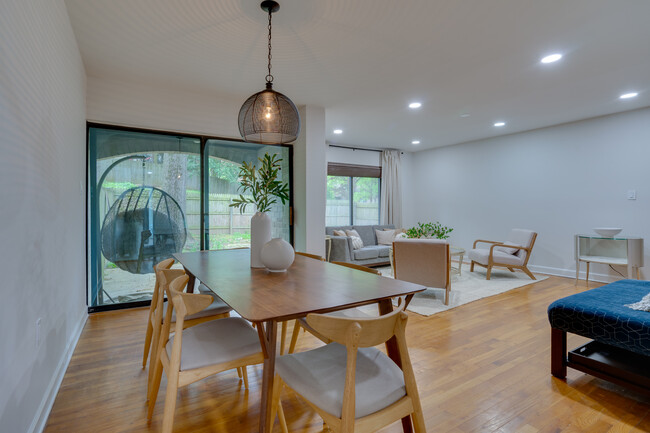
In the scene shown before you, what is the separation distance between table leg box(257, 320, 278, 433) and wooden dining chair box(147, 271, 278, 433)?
202 millimetres

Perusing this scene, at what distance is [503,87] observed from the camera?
3.67 metres

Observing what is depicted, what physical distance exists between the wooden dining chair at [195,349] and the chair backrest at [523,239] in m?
4.82

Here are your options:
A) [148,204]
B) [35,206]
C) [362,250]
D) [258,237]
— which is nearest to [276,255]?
[258,237]

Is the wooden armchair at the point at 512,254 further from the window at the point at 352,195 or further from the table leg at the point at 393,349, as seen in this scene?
the table leg at the point at 393,349

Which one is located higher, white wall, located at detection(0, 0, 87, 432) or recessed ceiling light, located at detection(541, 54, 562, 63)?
recessed ceiling light, located at detection(541, 54, 562, 63)

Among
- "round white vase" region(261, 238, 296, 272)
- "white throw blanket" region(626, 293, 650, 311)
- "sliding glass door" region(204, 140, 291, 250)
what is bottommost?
"white throw blanket" region(626, 293, 650, 311)

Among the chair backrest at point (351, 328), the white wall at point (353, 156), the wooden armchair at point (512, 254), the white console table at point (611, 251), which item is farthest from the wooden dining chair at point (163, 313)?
the white wall at point (353, 156)

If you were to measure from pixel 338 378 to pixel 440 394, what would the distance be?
1.08 metres

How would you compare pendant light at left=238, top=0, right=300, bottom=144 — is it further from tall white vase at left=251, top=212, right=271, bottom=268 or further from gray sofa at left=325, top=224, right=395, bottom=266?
gray sofa at left=325, top=224, right=395, bottom=266

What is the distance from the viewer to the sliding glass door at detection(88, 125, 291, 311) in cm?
354

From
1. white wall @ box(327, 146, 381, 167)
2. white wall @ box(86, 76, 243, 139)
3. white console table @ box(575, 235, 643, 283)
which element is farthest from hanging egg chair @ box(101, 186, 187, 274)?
white console table @ box(575, 235, 643, 283)

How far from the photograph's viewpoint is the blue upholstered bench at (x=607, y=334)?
5.95 ft

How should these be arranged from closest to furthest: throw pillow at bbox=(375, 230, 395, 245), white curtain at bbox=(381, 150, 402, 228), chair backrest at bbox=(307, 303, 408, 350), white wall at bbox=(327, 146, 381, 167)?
chair backrest at bbox=(307, 303, 408, 350), throw pillow at bbox=(375, 230, 395, 245), white wall at bbox=(327, 146, 381, 167), white curtain at bbox=(381, 150, 402, 228)

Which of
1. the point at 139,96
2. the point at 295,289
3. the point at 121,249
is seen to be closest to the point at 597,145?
the point at 295,289
